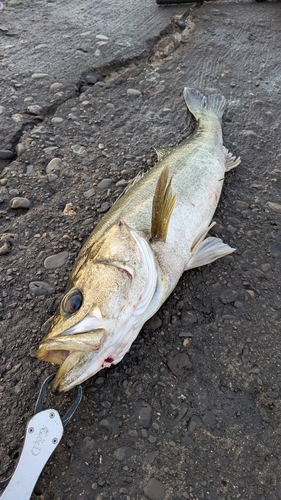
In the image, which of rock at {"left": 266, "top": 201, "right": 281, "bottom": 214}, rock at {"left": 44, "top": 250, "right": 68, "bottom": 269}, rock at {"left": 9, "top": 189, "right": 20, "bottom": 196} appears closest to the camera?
rock at {"left": 44, "top": 250, "right": 68, "bottom": 269}

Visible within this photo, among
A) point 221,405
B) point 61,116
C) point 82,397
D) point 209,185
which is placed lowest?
point 221,405

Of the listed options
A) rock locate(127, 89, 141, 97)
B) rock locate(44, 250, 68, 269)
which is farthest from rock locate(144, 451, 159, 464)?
rock locate(127, 89, 141, 97)

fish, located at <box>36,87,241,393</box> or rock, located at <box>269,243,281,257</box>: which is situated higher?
fish, located at <box>36,87,241,393</box>

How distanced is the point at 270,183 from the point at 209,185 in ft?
2.40

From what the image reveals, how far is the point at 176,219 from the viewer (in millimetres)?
3074

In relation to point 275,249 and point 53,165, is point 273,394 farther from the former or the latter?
point 53,165

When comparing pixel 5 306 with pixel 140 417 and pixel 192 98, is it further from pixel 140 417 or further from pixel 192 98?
pixel 192 98

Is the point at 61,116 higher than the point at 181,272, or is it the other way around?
the point at 61,116

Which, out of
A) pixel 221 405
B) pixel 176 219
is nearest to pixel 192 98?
pixel 176 219

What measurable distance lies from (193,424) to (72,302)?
3.19ft

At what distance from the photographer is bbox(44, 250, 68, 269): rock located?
10.5 feet

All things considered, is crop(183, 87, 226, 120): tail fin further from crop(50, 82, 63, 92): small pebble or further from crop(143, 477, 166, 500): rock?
crop(143, 477, 166, 500): rock

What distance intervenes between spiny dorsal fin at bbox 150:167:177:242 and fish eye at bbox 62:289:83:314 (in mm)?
689

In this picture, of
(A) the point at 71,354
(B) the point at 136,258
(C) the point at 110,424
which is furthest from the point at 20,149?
(C) the point at 110,424
